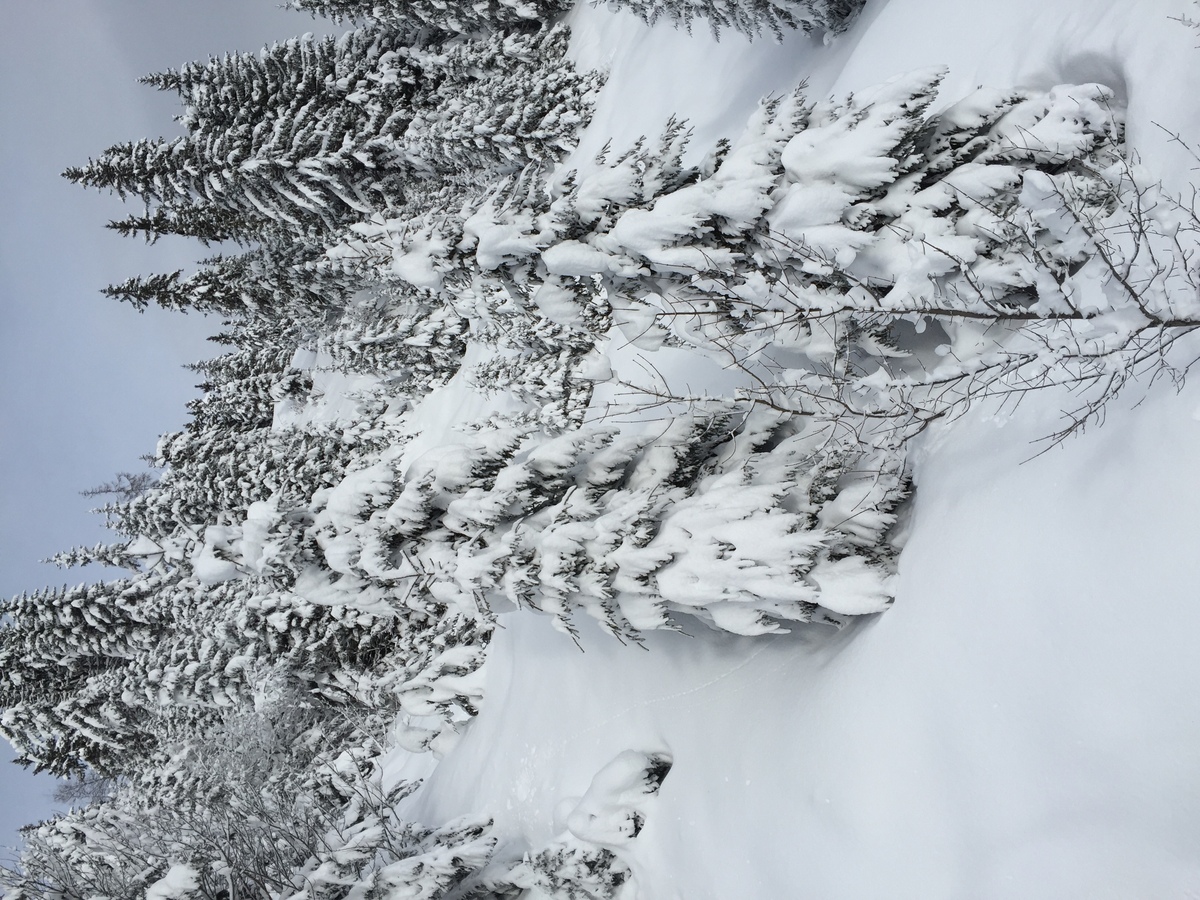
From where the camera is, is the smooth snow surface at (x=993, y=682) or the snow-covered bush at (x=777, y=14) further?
the snow-covered bush at (x=777, y=14)

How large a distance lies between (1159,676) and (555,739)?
6.83 meters

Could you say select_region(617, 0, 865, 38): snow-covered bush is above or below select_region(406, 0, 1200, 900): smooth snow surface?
above

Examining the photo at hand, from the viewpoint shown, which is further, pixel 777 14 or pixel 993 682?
pixel 777 14

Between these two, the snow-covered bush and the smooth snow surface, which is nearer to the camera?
the smooth snow surface

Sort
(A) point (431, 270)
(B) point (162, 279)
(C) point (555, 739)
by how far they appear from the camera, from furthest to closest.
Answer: (B) point (162, 279)
(C) point (555, 739)
(A) point (431, 270)

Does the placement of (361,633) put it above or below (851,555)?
above

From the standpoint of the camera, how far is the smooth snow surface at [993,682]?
4.01 m

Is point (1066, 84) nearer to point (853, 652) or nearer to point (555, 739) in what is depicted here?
point (853, 652)

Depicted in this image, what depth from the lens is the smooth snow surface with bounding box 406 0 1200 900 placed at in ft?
13.1

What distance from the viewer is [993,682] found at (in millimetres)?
4707

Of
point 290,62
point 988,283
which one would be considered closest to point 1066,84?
point 988,283

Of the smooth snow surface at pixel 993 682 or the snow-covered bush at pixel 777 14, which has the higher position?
Result: the snow-covered bush at pixel 777 14

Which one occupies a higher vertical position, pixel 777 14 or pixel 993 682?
pixel 777 14

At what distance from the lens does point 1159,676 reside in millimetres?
3926
